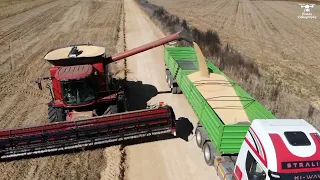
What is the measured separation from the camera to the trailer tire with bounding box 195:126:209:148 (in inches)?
418

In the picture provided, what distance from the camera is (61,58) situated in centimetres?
1128

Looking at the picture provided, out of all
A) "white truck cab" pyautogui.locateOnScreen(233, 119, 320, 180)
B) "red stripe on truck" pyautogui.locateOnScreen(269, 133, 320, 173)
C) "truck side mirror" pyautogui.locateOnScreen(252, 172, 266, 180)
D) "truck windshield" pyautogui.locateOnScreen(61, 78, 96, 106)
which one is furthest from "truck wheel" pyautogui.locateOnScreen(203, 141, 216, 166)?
"truck windshield" pyautogui.locateOnScreen(61, 78, 96, 106)

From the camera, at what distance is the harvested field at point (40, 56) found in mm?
10062

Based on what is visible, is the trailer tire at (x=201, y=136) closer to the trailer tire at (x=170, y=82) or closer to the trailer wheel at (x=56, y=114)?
the trailer tire at (x=170, y=82)

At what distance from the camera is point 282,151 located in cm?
615

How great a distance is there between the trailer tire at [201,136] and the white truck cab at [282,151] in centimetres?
359

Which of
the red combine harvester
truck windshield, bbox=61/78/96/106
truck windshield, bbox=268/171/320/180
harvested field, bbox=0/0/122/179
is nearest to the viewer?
truck windshield, bbox=268/171/320/180

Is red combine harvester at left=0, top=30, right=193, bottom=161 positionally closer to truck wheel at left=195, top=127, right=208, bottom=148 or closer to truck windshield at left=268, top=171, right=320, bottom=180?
truck wheel at left=195, top=127, right=208, bottom=148

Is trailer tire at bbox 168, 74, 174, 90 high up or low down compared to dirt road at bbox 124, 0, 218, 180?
up

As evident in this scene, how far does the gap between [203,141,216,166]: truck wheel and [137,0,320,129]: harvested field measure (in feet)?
14.8

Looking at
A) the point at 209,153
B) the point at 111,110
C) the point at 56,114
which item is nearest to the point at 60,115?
the point at 56,114

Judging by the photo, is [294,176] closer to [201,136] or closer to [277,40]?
[201,136]

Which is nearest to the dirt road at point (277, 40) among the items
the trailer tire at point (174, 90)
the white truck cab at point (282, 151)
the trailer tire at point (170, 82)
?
the trailer tire at point (174, 90)

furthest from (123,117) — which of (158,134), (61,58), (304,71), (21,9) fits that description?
(21,9)
